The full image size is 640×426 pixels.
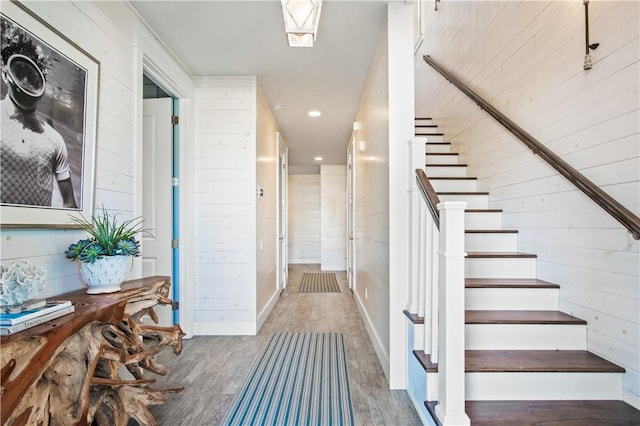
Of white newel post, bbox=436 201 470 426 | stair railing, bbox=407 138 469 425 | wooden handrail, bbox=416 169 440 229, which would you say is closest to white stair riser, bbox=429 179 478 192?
wooden handrail, bbox=416 169 440 229

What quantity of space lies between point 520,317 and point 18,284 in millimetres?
2396

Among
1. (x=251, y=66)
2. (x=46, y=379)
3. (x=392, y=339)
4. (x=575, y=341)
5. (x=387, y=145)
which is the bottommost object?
(x=392, y=339)

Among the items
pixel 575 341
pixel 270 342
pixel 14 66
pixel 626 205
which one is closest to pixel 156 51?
pixel 14 66

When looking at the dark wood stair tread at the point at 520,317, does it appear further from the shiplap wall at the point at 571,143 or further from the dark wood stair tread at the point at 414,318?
the dark wood stair tread at the point at 414,318

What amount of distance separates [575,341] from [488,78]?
2184 millimetres

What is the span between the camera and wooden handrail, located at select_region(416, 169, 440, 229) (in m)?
1.72

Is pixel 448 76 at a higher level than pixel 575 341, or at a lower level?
higher

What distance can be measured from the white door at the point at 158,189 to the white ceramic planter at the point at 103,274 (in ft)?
5.26

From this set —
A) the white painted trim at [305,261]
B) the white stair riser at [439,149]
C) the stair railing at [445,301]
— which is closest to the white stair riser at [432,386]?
the stair railing at [445,301]

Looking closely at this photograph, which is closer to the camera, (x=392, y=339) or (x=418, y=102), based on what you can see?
(x=392, y=339)

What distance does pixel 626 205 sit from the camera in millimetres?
1593

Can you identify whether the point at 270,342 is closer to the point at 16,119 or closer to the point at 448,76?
the point at 16,119

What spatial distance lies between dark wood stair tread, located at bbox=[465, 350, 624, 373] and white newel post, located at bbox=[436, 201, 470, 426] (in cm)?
23

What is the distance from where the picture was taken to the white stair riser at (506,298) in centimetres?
211
